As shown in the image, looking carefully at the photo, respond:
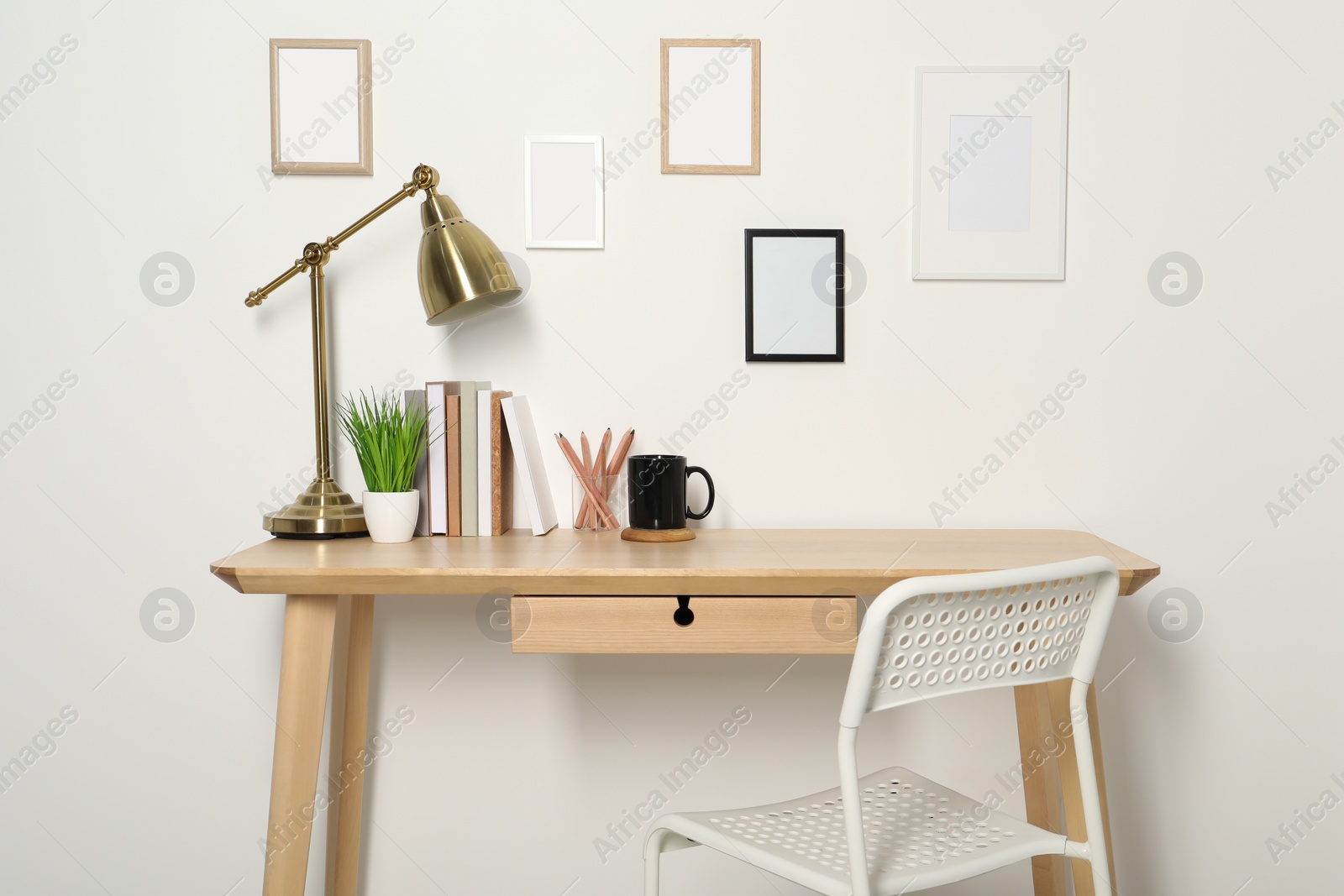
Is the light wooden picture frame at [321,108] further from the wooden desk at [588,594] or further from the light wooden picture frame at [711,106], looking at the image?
the wooden desk at [588,594]

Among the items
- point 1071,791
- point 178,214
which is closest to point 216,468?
point 178,214

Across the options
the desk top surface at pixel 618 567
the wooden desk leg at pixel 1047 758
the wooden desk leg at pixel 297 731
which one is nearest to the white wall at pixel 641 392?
the wooden desk leg at pixel 1047 758

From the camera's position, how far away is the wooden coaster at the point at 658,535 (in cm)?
152

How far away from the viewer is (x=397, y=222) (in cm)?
170

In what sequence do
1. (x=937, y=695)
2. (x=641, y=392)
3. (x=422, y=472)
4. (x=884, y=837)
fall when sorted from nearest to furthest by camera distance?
1. (x=937, y=695)
2. (x=884, y=837)
3. (x=422, y=472)
4. (x=641, y=392)

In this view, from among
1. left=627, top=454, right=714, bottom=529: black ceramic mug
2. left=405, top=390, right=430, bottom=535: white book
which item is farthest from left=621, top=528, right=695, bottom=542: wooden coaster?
left=405, top=390, right=430, bottom=535: white book

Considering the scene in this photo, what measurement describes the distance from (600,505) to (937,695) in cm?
76

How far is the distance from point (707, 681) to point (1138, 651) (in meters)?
0.83

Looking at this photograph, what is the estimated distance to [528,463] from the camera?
1.56 metres

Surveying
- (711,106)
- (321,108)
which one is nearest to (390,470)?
(321,108)

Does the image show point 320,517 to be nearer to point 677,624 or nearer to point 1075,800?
point 677,624

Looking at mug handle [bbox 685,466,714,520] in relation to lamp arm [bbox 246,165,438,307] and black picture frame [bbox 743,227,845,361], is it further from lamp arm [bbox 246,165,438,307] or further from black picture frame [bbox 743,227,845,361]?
lamp arm [bbox 246,165,438,307]

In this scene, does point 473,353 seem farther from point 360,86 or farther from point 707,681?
point 707,681

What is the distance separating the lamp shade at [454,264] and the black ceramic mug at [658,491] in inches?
14.8
